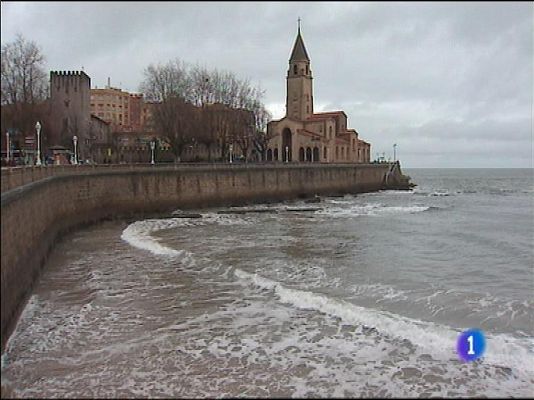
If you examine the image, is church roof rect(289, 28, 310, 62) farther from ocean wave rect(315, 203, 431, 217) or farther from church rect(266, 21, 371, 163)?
ocean wave rect(315, 203, 431, 217)

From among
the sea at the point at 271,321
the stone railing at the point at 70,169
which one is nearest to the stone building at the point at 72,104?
the stone railing at the point at 70,169

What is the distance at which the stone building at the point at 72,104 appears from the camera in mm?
53812

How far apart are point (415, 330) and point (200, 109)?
48026 millimetres

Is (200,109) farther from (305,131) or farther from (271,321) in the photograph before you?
(271,321)

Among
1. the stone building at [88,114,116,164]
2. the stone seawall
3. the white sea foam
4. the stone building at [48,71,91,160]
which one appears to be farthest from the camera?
the stone building at [88,114,116,164]

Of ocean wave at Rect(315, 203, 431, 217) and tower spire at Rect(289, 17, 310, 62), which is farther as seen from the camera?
tower spire at Rect(289, 17, 310, 62)

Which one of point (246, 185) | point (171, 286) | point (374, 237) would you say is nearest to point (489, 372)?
point (171, 286)

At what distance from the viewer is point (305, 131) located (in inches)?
3282

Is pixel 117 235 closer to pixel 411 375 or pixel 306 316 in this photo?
pixel 306 316

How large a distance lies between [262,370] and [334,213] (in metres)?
31.9

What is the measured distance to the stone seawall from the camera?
13.2 metres

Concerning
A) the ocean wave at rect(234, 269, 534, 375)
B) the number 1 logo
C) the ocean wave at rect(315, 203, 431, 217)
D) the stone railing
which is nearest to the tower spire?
the stone railing

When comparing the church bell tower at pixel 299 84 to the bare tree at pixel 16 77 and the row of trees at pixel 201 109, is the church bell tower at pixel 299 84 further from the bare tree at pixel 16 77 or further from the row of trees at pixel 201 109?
the bare tree at pixel 16 77

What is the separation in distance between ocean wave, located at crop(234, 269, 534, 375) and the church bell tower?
75711 millimetres
